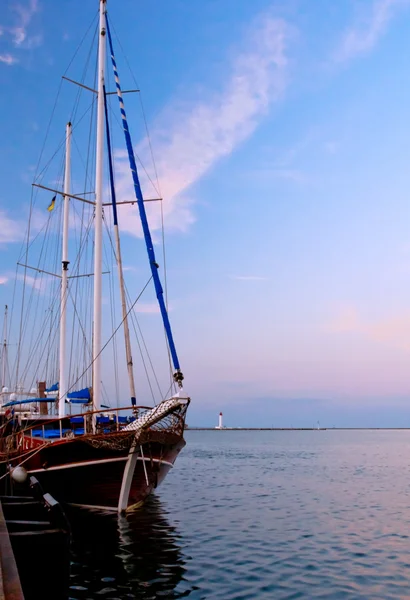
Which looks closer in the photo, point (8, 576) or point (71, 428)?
point (8, 576)

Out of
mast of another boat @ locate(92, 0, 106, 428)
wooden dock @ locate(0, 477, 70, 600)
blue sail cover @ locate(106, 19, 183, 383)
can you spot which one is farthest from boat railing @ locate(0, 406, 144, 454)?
wooden dock @ locate(0, 477, 70, 600)

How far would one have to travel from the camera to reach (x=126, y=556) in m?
14.5

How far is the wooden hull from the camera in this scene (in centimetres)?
1842

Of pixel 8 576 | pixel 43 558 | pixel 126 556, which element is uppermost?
pixel 8 576

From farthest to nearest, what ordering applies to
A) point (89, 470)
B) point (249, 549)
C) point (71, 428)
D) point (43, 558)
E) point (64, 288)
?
point (64, 288) → point (71, 428) → point (89, 470) → point (249, 549) → point (43, 558)

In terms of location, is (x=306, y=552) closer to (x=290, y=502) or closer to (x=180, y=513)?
(x=180, y=513)

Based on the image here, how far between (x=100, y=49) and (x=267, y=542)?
23.7 metres

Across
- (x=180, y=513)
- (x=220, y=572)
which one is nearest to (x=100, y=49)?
(x=180, y=513)

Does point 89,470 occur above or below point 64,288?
below

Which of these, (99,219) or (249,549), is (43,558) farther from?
(99,219)

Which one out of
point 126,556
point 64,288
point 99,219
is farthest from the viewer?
point 64,288

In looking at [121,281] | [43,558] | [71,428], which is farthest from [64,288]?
[43,558]

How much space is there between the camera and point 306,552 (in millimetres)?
15258

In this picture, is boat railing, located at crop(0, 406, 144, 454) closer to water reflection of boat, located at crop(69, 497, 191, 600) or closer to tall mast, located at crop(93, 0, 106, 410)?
tall mast, located at crop(93, 0, 106, 410)
